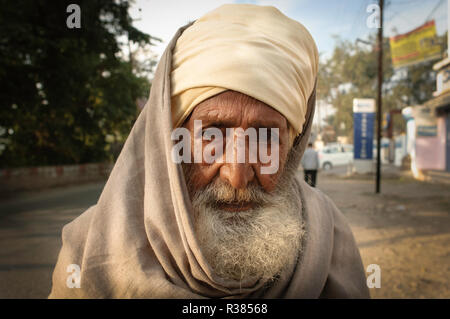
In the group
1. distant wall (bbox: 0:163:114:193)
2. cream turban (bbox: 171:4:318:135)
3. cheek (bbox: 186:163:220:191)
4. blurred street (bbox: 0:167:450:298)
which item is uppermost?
cream turban (bbox: 171:4:318:135)

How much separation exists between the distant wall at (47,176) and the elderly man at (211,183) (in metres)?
7.83

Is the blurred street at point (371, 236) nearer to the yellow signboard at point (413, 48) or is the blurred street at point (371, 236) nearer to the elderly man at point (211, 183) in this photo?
the elderly man at point (211, 183)

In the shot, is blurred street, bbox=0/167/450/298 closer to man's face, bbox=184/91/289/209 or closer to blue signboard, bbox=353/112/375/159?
blue signboard, bbox=353/112/375/159

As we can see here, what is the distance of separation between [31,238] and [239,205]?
204 inches

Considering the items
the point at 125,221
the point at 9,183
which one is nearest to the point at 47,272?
the point at 125,221

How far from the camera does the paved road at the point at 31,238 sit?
328cm

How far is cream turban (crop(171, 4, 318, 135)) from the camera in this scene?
111 centimetres

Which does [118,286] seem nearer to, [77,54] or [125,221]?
[125,221]

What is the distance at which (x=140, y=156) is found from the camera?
1261 millimetres

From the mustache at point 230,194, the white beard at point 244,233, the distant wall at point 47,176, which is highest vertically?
the mustache at point 230,194

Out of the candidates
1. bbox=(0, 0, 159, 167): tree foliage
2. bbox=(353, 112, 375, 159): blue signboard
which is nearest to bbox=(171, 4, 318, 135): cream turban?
bbox=(0, 0, 159, 167): tree foliage

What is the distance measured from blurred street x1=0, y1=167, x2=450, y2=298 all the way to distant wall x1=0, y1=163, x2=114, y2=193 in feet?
1.71

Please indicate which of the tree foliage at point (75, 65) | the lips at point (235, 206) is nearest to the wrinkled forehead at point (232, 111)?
the lips at point (235, 206)

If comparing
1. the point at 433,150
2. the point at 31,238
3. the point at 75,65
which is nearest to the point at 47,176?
the point at 31,238
